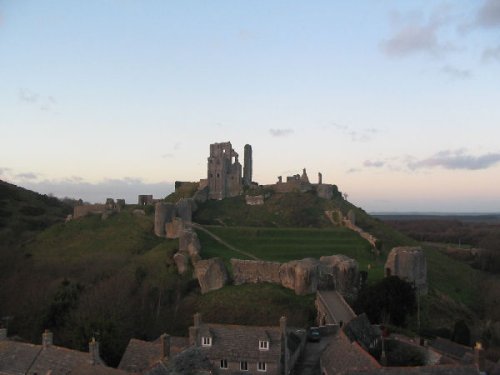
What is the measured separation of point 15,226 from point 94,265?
4136 cm

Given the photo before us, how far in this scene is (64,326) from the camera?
144ft

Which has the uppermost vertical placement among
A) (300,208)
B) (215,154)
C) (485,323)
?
(215,154)

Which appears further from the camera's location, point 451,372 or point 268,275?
point 268,275

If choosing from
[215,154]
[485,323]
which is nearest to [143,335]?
[485,323]

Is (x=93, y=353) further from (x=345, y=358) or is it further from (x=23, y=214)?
(x=23, y=214)

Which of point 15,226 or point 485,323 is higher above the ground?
point 15,226

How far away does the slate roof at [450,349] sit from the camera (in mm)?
35047

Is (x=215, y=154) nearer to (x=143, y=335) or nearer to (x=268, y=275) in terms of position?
(x=268, y=275)

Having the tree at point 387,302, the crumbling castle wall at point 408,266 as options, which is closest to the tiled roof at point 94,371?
the tree at point 387,302

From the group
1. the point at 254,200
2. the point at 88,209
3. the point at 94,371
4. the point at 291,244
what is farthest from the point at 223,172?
the point at 94,371

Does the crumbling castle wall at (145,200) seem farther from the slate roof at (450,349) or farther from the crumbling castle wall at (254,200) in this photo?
the slate roof at (450,349)

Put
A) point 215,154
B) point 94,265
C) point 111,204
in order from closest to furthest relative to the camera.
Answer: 1. point 94,265
2. point 111,204
3. point 215,154

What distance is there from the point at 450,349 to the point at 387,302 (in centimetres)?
884

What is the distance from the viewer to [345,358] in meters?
28.4
